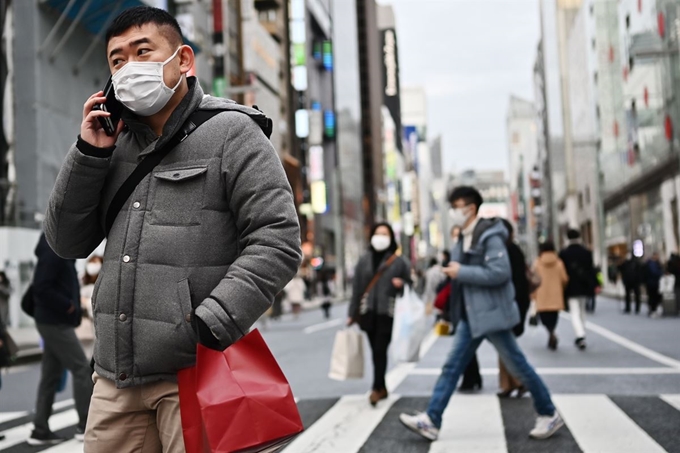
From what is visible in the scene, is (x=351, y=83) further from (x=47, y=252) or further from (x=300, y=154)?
(x=47, y=252)

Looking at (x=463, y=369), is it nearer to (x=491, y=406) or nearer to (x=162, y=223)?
(x=491, y=406)

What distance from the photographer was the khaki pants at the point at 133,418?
252cm

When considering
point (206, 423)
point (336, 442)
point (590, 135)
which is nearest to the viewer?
point (206, 423)

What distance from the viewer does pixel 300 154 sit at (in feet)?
238

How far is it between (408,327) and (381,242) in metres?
0.90

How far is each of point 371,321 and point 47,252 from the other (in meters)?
3.29

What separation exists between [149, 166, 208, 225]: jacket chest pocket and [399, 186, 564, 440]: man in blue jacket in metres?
3.92

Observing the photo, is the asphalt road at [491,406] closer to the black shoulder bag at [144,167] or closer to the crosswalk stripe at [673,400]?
the crosswalk stripe at [673,400]

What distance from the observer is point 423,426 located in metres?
6.34

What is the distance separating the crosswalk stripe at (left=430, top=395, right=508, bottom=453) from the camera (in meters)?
6.22

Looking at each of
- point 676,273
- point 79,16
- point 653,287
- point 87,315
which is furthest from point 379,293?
point 79,16

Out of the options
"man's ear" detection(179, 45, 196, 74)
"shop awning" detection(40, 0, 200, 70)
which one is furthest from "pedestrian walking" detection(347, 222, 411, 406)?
"shop awning" detection(40, 0, 200, 70)

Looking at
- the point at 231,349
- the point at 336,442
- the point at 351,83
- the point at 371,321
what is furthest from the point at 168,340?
the point at 351,83

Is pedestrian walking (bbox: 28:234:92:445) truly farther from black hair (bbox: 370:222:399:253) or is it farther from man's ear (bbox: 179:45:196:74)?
man's ear (bbox: 179:45:196:74)
